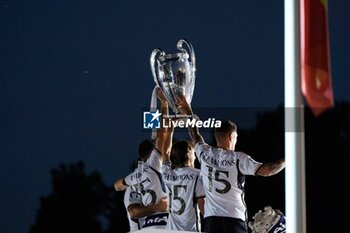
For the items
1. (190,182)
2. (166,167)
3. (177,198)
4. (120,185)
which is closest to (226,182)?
(190,182)

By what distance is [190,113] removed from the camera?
4.20 m

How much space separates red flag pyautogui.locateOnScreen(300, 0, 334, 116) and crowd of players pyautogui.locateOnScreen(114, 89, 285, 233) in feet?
6.83

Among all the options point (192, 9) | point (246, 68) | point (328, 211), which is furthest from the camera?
point (192, 9)

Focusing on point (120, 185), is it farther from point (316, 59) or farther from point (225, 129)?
point (316, 59)

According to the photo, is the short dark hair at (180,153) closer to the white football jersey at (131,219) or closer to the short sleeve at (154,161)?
the short sleeve at (154,161)

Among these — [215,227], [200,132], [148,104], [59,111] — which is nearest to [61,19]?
[59,111]

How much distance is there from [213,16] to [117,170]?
130cm

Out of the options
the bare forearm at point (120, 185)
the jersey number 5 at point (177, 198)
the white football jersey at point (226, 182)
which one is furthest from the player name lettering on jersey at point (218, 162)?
the bare forearm at point (120, 185)

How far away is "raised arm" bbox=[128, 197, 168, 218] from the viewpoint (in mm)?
4441

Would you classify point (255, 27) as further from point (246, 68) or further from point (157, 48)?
point (157, 48)

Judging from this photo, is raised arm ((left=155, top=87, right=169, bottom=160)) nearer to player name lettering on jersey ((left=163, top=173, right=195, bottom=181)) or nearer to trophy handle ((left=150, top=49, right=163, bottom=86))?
trophy handle ((left=150, top=49, right=163, bottom=86))

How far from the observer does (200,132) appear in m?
4.19

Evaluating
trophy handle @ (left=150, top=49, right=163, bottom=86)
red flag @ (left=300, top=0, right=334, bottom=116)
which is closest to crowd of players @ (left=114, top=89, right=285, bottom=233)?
trophy handle @ (left=150, top=49, right=163, bottom=86)

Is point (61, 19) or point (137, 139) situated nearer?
point (137, 139)
